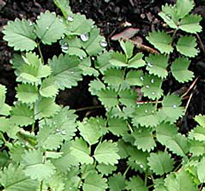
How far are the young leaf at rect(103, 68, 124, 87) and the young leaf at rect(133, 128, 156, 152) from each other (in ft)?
0.66

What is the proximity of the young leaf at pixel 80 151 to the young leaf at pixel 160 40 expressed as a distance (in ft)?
1.63

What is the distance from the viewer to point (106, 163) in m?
1.90

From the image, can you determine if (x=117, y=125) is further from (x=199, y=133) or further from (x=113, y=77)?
(x=199, y=133)

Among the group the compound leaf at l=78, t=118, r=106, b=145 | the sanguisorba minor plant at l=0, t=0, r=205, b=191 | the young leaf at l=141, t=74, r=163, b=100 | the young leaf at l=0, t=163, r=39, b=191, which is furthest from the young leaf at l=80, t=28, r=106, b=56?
the young leaf at l=0, t=163, r=39, b=191

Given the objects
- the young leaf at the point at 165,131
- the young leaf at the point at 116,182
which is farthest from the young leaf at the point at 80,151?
the young leaf at the point at 165,131

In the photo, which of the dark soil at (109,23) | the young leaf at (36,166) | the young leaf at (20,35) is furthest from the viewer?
the dark soil at (109,23)

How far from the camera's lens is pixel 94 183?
1.96m

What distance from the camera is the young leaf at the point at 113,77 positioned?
6.97 ft

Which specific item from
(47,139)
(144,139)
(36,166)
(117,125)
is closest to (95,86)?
(117,125)

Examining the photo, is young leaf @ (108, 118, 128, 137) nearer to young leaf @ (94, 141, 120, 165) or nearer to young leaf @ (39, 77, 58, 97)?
young leaf @ (94, 141, 120, 165)

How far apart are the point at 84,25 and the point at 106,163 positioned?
547 mm

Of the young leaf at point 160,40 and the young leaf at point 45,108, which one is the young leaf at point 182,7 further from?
the young leaf at point 45,108

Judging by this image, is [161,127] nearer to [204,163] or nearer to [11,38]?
[204,163]

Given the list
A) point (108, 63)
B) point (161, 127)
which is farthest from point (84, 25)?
point (161, 127)
